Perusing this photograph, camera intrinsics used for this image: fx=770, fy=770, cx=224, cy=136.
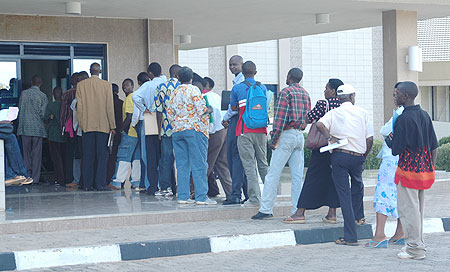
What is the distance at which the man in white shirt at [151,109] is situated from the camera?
448 inches

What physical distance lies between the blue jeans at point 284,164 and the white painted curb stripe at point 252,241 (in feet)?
3.05

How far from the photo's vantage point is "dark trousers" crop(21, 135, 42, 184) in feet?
44.8

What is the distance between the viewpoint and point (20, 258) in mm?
7473

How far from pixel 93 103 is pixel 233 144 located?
301 cm

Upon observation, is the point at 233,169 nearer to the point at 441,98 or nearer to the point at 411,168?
the point at 411,168

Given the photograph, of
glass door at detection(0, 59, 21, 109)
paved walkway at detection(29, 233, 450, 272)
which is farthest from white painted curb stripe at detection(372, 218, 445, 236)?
glass door at detection(0, 59, 21, 109)

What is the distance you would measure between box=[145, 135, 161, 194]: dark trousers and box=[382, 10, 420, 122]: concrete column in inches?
181

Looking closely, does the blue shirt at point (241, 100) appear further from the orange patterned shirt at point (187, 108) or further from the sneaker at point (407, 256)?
the sneaker at point (407, 256)

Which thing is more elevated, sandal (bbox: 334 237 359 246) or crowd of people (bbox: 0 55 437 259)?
crowd of people (bbox: 0 55 437 259)

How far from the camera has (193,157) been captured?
1027cm

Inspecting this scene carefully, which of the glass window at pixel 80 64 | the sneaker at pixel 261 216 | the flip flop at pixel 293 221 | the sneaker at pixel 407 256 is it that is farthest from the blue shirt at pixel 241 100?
the glass window at pixel 80 64

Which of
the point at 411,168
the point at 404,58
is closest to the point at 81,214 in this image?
the point at 411,168

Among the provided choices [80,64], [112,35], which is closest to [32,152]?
[80,64]

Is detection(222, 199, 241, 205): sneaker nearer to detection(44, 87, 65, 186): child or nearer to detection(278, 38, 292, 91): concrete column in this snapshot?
detection(44, 87, 65, 186): child
